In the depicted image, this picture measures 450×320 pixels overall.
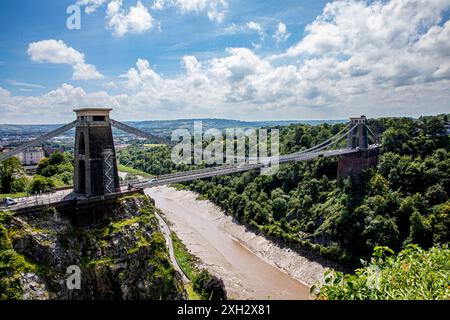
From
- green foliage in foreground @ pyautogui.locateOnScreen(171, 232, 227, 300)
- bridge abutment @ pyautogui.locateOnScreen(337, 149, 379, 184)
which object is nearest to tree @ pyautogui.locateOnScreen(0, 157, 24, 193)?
green foliage in foreground @ pyautogui.locateOnScreen(171, 232, 227, 300)

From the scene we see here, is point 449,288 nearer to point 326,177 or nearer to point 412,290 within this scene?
point 412,290

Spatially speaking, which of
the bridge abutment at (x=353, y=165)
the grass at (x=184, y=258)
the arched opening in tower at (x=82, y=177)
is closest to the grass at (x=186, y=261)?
the grass at (x=184, y=258)

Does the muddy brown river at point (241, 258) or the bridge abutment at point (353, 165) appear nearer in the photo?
the muddy brown river at point (241, 258)

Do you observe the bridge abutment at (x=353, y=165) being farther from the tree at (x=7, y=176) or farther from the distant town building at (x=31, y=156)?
the distant town building at (x=31, y=156)

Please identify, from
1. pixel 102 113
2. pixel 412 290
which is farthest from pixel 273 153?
pixel 412 290

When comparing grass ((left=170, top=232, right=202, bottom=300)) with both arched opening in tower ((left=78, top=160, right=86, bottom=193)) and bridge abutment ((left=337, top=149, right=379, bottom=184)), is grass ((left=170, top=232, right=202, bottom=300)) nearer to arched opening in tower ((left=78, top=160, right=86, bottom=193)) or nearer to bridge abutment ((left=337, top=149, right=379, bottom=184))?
arched opening in tower ((left=78, top=160, right=86, bottom=193))

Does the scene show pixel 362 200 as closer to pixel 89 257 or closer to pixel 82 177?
pixel 89 257
